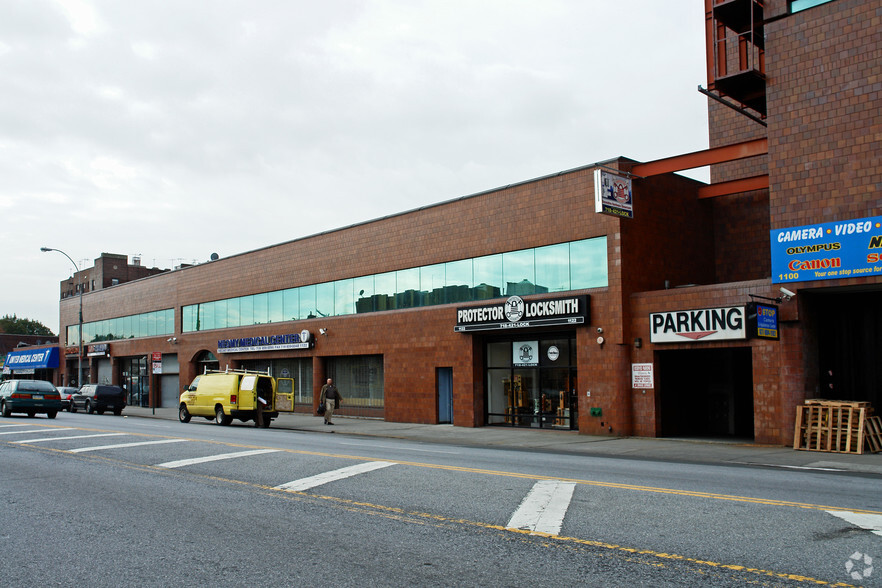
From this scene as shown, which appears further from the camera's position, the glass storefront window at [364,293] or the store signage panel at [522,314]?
the glass storefront window at [364,293]

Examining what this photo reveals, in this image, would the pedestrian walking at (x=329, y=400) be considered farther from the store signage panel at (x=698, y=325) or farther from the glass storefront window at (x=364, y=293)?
the store signage panel at (x=698, y=325)

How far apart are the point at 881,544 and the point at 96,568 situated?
6949mm

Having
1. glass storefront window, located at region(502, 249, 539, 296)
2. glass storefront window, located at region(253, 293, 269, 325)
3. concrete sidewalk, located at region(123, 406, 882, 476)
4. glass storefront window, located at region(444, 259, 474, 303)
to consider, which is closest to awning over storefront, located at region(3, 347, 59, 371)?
glass storefront window, located at region(253, 293, 269, 325)

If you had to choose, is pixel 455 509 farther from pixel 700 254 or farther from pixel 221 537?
pixel 700 254

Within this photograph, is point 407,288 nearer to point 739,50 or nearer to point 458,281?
point 458,281

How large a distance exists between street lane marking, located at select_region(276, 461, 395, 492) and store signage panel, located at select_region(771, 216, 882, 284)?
457 inches

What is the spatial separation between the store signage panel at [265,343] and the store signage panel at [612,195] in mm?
17330

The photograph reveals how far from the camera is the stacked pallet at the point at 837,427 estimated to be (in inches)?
655

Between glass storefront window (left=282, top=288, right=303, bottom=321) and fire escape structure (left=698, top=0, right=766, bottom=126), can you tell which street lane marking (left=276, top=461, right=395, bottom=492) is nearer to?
fire escape structure (left=698, top=0, right=766, bottom=126)

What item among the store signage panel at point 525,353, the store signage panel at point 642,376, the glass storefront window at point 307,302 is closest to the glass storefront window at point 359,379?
the glass storefront window at point 307,302

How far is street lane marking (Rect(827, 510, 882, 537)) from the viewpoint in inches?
289

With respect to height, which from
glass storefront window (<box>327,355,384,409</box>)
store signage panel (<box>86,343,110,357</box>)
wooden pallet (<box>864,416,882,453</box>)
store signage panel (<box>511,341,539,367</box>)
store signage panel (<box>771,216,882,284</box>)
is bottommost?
wooden pallet (<box>864,416,882,453</box>)

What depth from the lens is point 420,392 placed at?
28.2 metres

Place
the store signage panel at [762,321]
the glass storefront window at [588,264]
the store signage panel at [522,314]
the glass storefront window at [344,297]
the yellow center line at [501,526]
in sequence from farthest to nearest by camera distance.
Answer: the glass storefront window at [344,297]
the store signage panel at [522,314]
the glass storefront window at [588,264]
the store signage panel at [762,321]
the yellow center line at [501,526]
